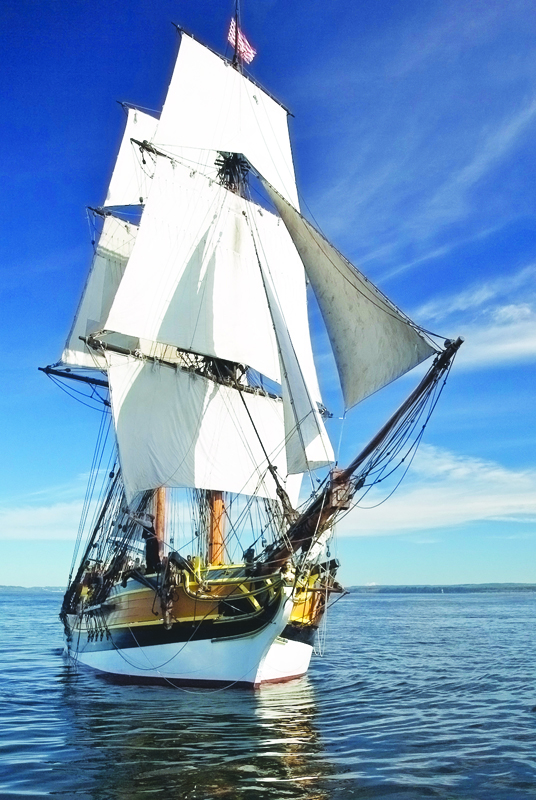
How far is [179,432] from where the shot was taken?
29.8 m

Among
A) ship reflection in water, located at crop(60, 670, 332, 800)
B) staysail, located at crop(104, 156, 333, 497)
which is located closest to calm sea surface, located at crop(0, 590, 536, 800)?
ship reflection in water, located at crop(60, 670, 332, 800)

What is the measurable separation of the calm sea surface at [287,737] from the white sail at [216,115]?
82.1ft

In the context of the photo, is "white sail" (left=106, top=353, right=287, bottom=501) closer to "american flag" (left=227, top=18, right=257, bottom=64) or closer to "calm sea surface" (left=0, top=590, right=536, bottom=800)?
"calm sea surface" (left=0, top=590, right=536, bottom=800)

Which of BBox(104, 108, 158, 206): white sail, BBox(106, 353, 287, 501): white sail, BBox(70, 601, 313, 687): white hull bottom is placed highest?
BBox(104, 108, 158, 206): white sail

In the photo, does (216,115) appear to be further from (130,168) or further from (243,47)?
(130,168)

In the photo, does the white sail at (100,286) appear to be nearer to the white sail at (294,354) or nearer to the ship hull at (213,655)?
the white sail at (294,354)

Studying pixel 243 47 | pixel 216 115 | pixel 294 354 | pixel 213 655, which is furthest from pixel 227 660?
pixel 243 47

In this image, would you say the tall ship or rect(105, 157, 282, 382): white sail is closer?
the tall ship

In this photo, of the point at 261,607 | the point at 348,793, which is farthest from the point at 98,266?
the point at 348,793

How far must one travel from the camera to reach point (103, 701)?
19.8m

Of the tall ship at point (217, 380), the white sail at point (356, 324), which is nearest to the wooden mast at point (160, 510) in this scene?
the tall ship at point (217, 380)

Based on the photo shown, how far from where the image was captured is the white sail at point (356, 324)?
17781mm

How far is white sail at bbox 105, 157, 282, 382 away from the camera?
30609mm

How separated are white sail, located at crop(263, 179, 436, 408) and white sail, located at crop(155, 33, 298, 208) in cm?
1381
